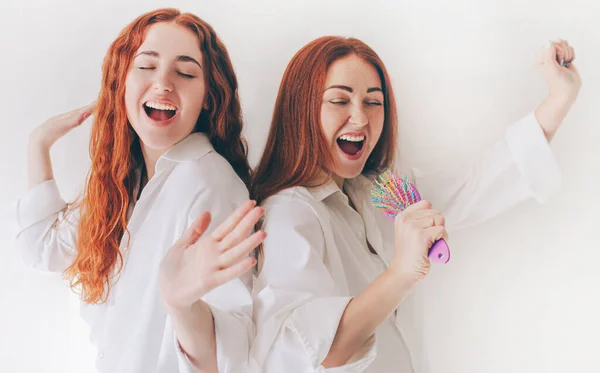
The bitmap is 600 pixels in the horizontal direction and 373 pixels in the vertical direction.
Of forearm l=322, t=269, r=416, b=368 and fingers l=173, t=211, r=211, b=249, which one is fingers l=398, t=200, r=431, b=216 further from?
fingers l=173, t=211, r=211, b=249

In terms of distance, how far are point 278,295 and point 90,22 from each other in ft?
2.10

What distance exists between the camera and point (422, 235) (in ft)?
3.10

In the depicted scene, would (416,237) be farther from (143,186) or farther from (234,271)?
(143,186)

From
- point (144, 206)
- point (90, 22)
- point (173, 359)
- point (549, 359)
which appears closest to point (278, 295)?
point (173, 359)

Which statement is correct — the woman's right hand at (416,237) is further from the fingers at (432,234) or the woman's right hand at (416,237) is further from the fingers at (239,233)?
the fingers at (239,233)

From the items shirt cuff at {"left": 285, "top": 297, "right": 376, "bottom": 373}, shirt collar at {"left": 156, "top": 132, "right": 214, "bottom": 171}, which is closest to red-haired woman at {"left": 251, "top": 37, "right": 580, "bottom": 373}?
shirt cuff at {"left": 285, "top": 297, "right": 376, "bottom": 373}

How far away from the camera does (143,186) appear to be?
48.1 inches

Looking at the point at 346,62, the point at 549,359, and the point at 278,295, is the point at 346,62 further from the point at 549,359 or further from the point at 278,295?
the point at 549,359

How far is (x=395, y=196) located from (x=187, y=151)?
347mm

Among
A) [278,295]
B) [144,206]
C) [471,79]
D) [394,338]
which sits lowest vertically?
[394,338]

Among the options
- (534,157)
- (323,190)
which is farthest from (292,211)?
(534,157)

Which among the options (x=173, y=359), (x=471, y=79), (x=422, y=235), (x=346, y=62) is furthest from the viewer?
(x=471, y=79)

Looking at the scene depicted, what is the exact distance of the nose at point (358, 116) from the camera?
1.15m

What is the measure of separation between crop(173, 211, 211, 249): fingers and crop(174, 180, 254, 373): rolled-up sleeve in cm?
13
